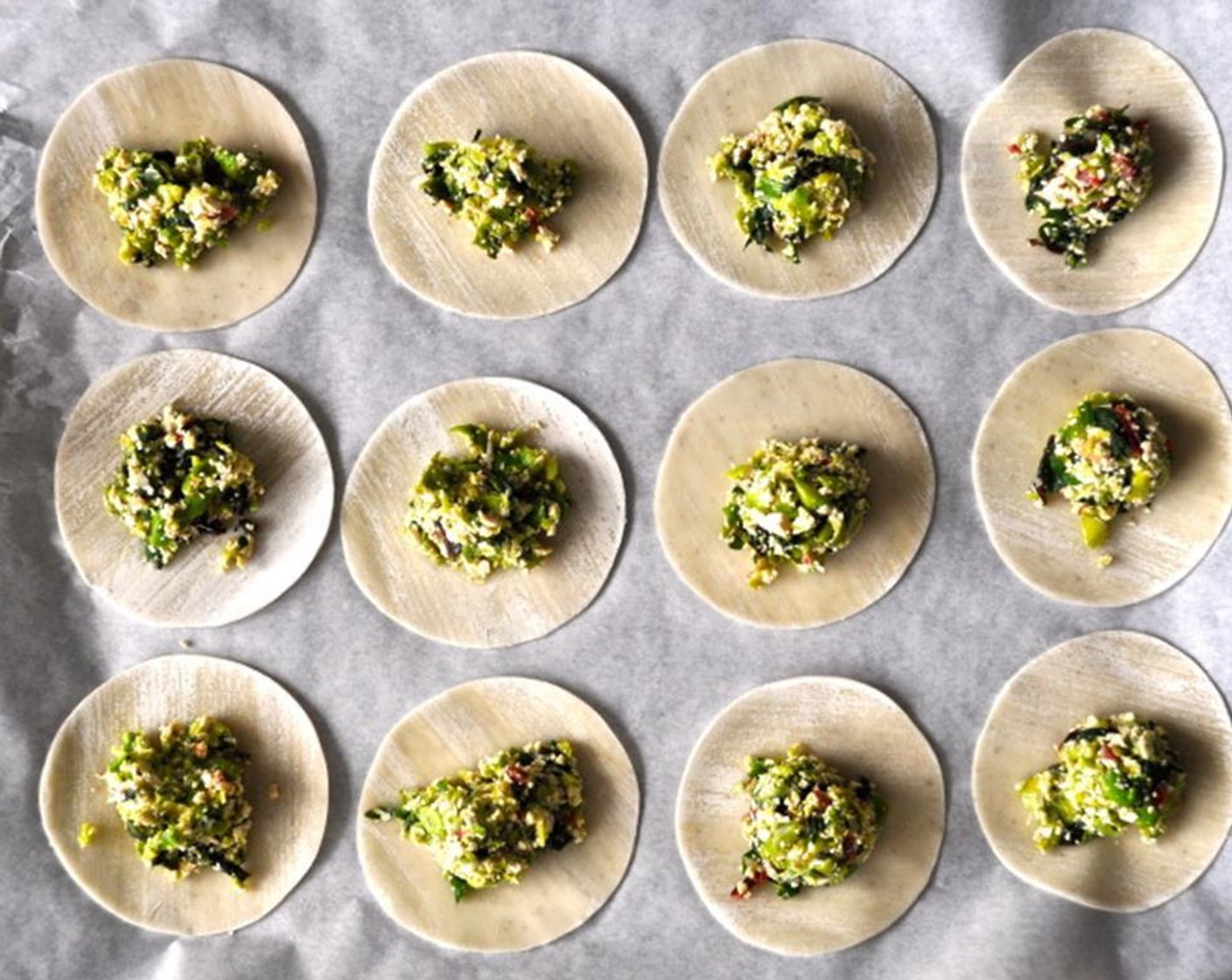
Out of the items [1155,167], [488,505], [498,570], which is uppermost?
[1155,167]

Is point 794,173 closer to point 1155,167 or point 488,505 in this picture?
point 1155,167

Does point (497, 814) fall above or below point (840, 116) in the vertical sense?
below

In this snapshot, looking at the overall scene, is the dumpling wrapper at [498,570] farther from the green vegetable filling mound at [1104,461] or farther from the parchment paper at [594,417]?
the green vegetable filling mound at [1104,461]

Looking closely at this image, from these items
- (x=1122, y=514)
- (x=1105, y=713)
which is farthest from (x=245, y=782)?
(x=1122, y=514)

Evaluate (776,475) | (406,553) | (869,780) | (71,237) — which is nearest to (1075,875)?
(869,780)

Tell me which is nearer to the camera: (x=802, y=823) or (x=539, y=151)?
(x=802, y=823)

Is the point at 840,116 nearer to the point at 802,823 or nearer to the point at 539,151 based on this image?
the point at 539,151

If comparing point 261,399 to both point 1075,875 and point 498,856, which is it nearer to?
point 498,856

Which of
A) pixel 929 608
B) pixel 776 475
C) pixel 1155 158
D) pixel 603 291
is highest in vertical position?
pixel 1155 158
